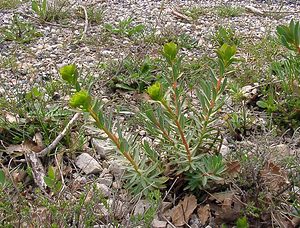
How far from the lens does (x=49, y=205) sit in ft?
5.05

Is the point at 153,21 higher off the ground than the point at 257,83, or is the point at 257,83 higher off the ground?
the point at 257,83

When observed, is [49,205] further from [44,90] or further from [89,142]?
[44,90]

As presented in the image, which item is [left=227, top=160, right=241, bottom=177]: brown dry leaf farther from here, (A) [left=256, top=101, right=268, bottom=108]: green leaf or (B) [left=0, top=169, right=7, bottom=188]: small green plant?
(B) [left=0, top=169, right=7, bottom=188]: small green plant

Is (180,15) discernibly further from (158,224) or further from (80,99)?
(80,99)

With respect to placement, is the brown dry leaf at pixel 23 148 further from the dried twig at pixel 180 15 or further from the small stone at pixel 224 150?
the dried twig at pixel 180 15

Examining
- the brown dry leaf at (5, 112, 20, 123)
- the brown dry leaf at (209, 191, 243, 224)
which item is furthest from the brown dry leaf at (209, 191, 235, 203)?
the brown dry leaf at (5, 112, 20, 123)

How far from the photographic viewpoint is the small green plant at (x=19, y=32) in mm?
3590

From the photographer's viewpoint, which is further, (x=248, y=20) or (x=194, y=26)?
(x=248, y=20)

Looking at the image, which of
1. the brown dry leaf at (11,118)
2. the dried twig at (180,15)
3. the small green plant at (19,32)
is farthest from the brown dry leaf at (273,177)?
the dried twig at (180,15)

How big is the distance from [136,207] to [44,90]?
4.01 feet

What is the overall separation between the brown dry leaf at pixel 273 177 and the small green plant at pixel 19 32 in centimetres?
247

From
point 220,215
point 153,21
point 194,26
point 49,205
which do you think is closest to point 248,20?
point 194,26

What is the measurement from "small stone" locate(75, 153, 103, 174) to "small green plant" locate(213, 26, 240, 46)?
1.97m

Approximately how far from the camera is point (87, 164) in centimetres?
208
